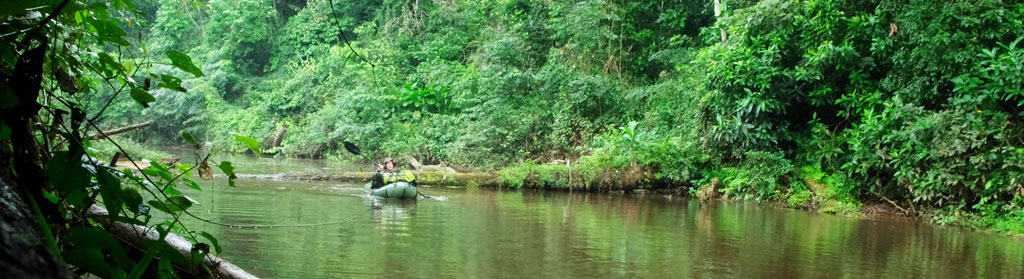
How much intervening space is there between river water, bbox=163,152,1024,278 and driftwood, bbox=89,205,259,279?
2.97 meters

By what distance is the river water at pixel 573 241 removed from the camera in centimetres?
731

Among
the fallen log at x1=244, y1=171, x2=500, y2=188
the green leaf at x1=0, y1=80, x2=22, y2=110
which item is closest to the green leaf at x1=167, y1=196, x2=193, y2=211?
the green leaf at x1=0, y1=80, x2=22, y2=110

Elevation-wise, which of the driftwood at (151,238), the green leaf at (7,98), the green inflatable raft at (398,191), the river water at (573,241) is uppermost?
the green leaf at (7,98)

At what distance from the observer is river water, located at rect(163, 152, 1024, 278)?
288 inches

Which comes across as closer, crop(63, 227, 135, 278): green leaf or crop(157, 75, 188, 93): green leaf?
crop(63, 227, 135, 278): green leaf

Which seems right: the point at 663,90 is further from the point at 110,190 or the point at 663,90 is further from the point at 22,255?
the point at 22,255

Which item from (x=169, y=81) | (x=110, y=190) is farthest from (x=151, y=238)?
(x=169, y=81)

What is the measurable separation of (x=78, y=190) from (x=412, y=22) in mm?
26691

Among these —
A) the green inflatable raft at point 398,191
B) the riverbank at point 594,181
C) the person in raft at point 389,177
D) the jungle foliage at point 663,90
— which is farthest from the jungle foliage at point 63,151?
the riverbank at point 594,181

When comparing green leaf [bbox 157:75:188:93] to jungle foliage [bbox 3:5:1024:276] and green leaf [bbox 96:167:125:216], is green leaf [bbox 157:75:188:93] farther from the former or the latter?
green leaf [bbox 96:167:125:216]

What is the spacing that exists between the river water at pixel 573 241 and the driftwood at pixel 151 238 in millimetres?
2967

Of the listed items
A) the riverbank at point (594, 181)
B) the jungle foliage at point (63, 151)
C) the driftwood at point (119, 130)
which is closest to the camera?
the jungle foliage at point (63, 151)

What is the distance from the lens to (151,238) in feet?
10.3

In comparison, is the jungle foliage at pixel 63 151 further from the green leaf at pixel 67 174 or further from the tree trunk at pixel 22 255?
the tree trunk at pixel 22 255
